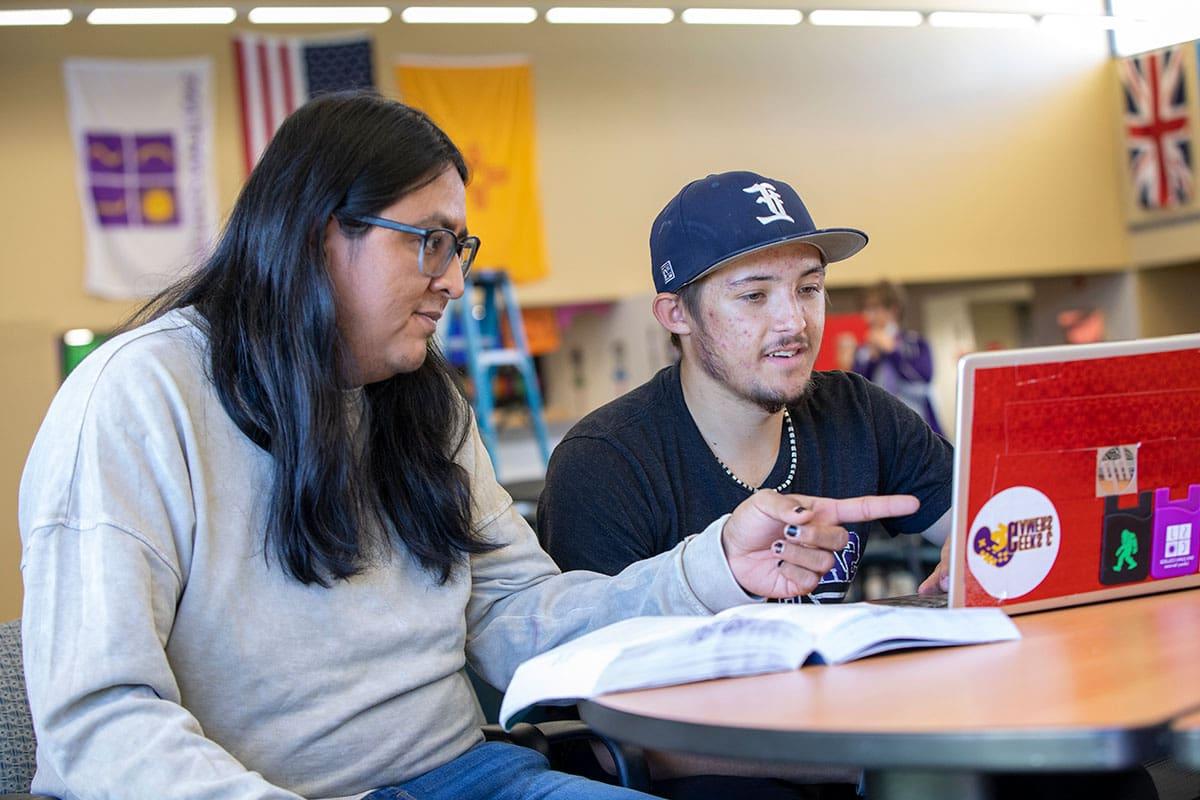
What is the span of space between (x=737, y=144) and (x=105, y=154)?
3.75 m

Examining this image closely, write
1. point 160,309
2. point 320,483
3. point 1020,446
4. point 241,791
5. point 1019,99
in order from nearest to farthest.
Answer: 1. point 241,791
2. point 1020,446
3. point 320,483
4. point 160,309
5. point 1019,99

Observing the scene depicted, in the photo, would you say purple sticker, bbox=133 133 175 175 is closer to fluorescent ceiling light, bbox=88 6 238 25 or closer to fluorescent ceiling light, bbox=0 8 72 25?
fluorescent ceiling light, bbox=88 6 238 25

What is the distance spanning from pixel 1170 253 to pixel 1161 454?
341 inches

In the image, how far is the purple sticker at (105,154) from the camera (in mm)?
6660

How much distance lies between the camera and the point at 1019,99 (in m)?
9.24

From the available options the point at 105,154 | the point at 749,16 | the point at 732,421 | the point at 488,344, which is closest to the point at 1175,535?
the point at 732,421

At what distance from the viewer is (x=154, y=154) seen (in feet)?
22.1

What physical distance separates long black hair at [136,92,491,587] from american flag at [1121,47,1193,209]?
859 cm

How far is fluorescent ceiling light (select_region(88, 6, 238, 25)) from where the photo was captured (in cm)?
624

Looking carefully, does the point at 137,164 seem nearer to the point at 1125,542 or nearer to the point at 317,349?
the point at 317,349

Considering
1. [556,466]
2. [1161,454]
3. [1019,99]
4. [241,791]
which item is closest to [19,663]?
[241,791]

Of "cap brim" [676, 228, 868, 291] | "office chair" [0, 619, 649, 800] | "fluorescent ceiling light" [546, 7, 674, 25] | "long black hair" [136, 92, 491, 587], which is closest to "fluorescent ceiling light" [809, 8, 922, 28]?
"fluorescent ceiling light" [546, 7, 674, 25]

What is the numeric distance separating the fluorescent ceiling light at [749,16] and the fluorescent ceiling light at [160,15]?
2.60 m

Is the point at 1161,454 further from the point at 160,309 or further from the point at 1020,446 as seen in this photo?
the point at 160,309
